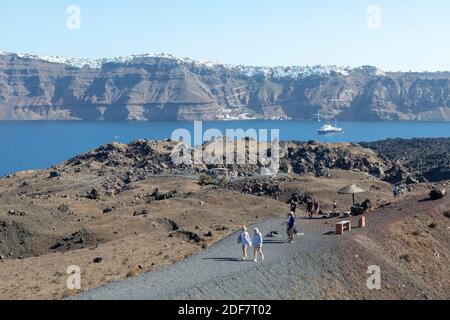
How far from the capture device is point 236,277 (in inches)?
747

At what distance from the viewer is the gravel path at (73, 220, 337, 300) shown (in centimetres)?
1791

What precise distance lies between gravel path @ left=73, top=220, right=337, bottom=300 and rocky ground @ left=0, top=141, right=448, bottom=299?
2.07m

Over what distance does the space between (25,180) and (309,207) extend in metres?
46.5

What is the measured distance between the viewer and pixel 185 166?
6519 cm

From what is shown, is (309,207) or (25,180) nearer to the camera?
(309,207)

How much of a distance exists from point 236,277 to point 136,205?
26.1m

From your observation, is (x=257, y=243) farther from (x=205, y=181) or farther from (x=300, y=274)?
(x=205, y=181)

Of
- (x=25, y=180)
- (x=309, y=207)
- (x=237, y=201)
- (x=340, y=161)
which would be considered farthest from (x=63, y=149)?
(x=309, y=207)

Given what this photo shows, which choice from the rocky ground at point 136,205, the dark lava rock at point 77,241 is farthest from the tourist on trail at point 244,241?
the dark lava rock at point 77,241

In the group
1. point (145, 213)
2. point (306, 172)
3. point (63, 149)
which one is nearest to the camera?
point (145, 213)

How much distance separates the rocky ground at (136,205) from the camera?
26.0 m

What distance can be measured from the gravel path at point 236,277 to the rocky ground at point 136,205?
2.07 meters
